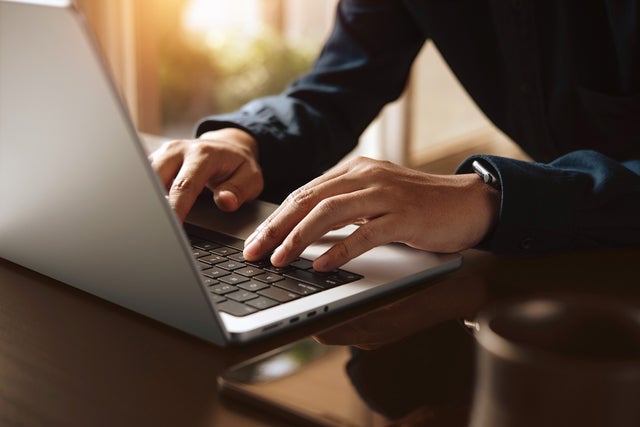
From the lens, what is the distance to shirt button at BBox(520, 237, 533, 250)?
0.82 meters

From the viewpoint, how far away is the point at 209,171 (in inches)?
37.2

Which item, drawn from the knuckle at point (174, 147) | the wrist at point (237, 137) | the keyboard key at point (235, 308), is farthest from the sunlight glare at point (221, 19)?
the keyboard key at point (235, 308)

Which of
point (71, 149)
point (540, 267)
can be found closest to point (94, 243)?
point (71, 149)

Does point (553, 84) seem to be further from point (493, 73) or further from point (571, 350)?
point (571, 350)

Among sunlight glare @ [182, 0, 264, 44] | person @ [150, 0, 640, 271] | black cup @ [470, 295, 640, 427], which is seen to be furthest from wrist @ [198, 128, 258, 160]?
sunlight glare @ [182, 0, 264, 44]

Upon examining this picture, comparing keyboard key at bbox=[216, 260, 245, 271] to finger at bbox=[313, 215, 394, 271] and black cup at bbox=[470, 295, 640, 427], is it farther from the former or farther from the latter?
black cup at bbox=[470, 295, 640, 427]

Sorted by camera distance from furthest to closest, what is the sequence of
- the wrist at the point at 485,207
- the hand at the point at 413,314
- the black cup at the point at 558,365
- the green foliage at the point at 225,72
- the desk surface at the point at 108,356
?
the green foliage at the point at 225,72 → the wrist at the point at 485,207 → the hand at the point at 413,314 → the desk surface at the point at 108,356 → the black cup at the point at 558,365

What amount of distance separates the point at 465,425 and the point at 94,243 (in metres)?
0.33

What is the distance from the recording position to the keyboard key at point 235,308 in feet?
1.99

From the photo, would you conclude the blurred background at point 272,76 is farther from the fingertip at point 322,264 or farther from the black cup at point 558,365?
the black cup at point 558,365

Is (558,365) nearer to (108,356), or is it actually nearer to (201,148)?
(108,356)

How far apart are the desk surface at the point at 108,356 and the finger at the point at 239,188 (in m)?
0.25

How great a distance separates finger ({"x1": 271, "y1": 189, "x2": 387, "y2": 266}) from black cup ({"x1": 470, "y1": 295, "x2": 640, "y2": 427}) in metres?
0.32

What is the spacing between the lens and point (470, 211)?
0.80 m
